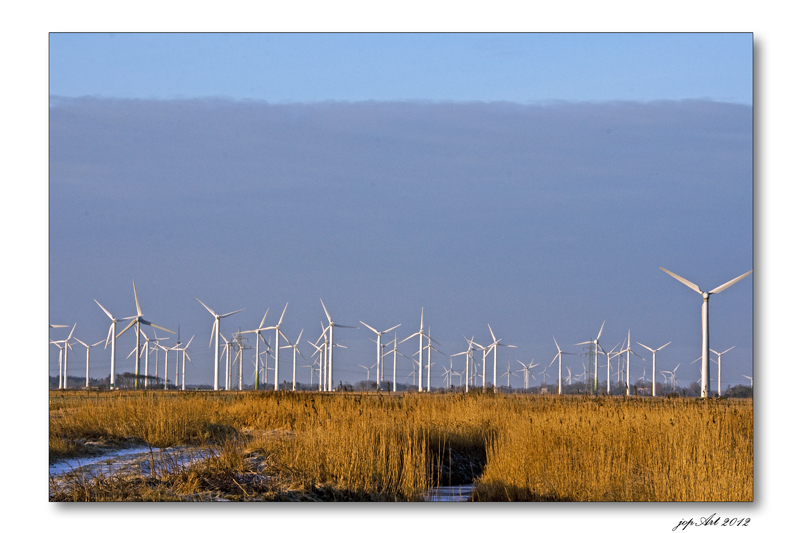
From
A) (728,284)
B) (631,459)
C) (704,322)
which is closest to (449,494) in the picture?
(631,459)

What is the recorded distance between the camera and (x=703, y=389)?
560 inches

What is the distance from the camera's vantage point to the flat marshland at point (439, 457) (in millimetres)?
10344

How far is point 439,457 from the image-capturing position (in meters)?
13.6

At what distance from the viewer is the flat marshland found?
407 inches

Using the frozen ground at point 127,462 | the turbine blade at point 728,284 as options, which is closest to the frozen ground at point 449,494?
the frozen ground at point 127,462

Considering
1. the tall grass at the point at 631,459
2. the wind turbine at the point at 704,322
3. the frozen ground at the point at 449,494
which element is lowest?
the frozen ground at the point at 449,494

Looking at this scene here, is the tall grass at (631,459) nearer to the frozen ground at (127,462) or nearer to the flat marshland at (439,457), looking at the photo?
the flat marshland at (439,457)

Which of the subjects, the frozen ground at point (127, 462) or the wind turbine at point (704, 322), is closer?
the frozen ground at point (127, 462)

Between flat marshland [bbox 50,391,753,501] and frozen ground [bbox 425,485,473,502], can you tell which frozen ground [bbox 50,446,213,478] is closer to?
flat marshland [bbox 50,391,753,501]

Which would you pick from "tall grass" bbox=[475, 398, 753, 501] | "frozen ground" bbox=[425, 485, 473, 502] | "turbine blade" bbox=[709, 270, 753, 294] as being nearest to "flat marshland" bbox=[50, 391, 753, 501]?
"tall grass" bbox=[475, 398, 753, 501]
